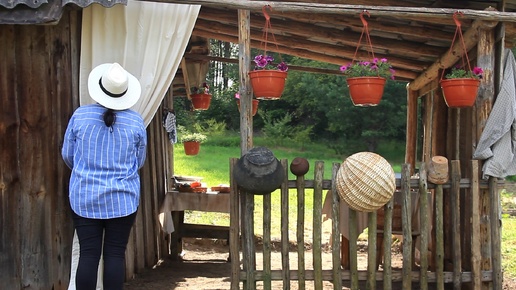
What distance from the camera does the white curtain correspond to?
4.56m

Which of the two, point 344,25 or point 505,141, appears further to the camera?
point 344,25

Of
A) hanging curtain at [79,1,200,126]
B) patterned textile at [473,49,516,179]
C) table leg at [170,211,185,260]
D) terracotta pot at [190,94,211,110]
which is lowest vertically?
table leg at [170,211,185,260]

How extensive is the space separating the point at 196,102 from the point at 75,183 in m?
4.96

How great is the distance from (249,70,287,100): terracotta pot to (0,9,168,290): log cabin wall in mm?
1438

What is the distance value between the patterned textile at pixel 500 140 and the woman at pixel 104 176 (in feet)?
9.52

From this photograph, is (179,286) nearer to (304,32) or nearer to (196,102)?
(304,32)

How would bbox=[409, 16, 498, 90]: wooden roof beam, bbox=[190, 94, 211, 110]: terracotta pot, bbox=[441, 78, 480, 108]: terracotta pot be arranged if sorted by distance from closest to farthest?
1. bbox=[441, 78, 480, 108]: terracotta pot
2. bbox=[409, 16, 498, 90]: wooden roof beam
3. bbox=[190, 94, 211, 110]: terracotta pot

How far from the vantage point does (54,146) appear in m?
4.51

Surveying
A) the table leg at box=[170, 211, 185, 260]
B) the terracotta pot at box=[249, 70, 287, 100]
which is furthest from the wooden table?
the terracotta pot at box=[249, 70, 287, 100]

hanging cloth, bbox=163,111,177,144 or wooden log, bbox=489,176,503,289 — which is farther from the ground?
hanging cloth, bbox=163,111,177,144

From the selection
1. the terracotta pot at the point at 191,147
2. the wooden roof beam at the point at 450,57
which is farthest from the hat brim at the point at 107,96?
the terracotta pot at the point at 191,147

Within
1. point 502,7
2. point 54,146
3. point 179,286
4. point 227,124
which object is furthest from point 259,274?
point 227,124

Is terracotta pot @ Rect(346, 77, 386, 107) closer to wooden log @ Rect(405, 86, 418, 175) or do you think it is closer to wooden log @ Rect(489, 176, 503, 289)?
wooden log @ Rect(489, 176, 503, 289)

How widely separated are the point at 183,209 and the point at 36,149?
2856 millimetres
